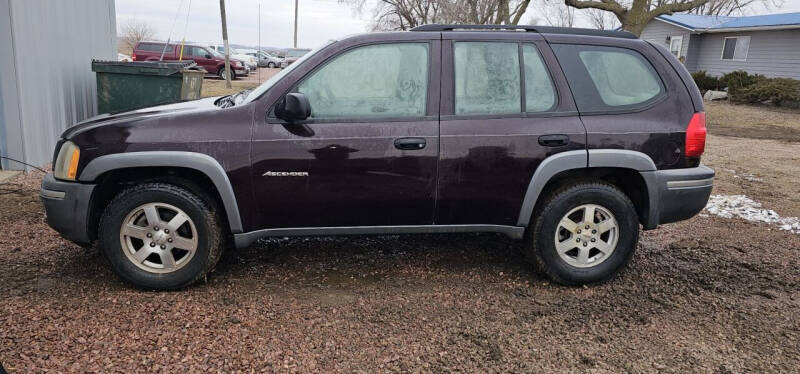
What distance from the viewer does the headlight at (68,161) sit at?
11.3ft

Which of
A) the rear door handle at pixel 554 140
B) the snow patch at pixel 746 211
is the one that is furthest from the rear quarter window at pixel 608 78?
the snow patch at pixel 746 211

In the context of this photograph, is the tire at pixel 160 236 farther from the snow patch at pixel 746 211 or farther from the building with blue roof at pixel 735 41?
the building with blue roof at pixel 735 41

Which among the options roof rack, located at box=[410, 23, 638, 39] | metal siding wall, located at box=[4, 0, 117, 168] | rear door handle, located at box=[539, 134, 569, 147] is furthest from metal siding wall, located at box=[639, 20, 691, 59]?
rear door handle, located at box=[539, 134, 569, 147]

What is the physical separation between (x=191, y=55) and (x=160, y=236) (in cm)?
2525

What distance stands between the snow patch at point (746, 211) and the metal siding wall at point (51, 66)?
7868 millimetres

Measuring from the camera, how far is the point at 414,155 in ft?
11.8

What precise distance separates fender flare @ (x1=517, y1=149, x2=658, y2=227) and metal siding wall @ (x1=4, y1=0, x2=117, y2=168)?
6.02 m

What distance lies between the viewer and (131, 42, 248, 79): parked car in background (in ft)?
82.1

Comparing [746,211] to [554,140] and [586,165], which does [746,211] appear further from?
[554,140]

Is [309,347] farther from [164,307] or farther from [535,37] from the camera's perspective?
[535,37]

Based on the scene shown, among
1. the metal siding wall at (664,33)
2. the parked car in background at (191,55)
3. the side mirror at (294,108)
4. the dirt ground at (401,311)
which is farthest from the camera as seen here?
the metal siding wall at (664,33)

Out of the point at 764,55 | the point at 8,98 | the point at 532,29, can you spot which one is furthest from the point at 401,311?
the point at 764,55

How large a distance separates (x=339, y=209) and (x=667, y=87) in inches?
94.6

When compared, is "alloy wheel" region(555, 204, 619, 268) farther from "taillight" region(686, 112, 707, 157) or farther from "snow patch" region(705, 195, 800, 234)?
"snow patch" region(705, 195, 800, 234)
